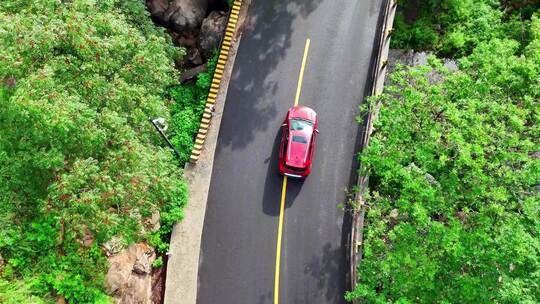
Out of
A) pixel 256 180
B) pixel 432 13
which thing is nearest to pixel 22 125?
pixel 256 180

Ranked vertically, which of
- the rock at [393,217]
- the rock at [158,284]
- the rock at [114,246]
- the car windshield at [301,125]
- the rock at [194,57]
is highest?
the rock at [194,57]

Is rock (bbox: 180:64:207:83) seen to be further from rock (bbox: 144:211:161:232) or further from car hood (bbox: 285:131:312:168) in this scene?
rock (bbox: 144:211:161:232)

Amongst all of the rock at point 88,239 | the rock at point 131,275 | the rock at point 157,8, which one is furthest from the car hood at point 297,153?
the rock at point 157,8

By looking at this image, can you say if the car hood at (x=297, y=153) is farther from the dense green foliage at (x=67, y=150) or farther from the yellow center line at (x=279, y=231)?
the dense green foliage at (x=67, y=150)

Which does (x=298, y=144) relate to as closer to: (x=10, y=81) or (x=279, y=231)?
(x=279, y=231)

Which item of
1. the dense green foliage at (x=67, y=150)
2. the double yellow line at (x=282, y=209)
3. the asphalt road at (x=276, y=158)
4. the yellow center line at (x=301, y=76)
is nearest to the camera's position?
the dense green foliage at (x=67, y=150)

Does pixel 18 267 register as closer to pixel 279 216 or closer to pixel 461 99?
pixel 279 216
